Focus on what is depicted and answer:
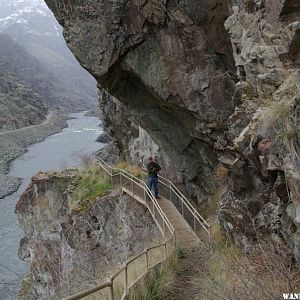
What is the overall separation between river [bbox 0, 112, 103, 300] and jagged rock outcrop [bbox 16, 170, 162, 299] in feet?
6.53

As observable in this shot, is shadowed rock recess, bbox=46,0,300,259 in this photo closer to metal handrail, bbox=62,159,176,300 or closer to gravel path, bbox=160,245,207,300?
gravel path, bbox=160,245,207,300

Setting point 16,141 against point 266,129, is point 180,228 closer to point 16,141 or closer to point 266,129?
point 266,129

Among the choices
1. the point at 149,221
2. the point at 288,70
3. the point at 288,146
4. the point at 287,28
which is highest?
the point at 287,28

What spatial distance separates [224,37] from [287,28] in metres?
7.17

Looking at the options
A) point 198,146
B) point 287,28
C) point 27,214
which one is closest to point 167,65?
point 198,146

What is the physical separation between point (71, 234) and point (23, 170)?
46.8 m

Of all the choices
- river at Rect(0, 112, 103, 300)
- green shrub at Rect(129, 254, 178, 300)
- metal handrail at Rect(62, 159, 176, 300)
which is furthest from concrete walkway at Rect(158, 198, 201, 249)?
river at Rect(0, 112, 103, 300)

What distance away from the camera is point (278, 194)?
27.7 feet

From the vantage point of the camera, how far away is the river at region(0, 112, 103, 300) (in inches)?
1162

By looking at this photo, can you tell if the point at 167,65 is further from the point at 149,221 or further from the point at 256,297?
the point at 256,297

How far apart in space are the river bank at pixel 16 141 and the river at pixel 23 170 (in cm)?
115

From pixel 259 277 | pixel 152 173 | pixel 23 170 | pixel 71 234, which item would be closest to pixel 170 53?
pixel 152 173

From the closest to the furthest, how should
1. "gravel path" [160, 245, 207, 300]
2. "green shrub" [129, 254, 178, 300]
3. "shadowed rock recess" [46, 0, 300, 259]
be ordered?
"shadowed rock recess" [46, 0, 300, 259] → "green shrub" [129, 254, 178, 300] → "gravel path" [160, 245, 207, 300]

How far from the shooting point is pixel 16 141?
89.3 metres
